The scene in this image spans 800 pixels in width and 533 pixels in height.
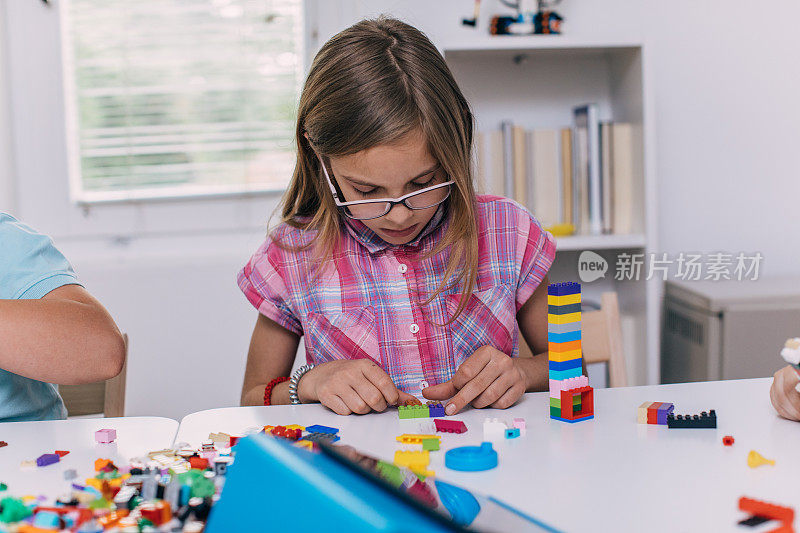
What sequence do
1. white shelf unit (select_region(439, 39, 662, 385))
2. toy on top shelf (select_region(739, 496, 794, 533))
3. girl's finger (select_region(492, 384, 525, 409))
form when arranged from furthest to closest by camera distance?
white shelf unit (select_region(439, 39, 662, 385))
girl's finger (select_region(492, 384, 525, 409))
toy on top shelf (select_region(739, 496, 794, 533))

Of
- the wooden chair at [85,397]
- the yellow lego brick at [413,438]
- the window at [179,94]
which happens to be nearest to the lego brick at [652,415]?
the yellow lego brick at [413,438]

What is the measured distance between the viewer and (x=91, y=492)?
25.1 inches

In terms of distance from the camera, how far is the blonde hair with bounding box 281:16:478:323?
0.99m

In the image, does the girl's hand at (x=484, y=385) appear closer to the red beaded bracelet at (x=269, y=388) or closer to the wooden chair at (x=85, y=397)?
the red beaded bracelet at (x=269, y=388)

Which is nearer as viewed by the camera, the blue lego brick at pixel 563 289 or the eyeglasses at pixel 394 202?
the blue lego brick at pixel 563 289

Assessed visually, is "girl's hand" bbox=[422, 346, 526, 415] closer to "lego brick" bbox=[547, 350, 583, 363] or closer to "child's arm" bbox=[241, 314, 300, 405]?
"lego brick" bbox=[547, 350, 583, 363]

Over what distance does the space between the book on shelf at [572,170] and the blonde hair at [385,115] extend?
0.77 meters

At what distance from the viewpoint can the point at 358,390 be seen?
881mm

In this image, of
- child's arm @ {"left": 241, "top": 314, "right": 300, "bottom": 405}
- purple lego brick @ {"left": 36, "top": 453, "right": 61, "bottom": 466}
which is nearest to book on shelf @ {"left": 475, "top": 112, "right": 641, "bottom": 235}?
child's arm @ {"left": 241, "top": 314, "right": 300, "bottom": 405}

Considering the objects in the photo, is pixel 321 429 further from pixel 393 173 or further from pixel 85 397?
pixel 85 397

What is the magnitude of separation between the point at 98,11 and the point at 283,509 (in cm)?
182

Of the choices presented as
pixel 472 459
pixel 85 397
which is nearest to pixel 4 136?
pixel 85 397

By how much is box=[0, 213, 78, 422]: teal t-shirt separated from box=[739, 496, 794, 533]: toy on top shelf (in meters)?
0.84

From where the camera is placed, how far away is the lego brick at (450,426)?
792mm
